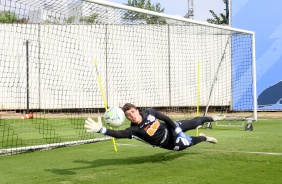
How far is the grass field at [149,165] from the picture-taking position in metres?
6.67

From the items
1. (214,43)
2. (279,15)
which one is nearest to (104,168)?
(214,43)

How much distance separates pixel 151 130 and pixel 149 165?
25.5 inches

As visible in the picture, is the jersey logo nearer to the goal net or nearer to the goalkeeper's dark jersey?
the goalkeeper's dark jersey

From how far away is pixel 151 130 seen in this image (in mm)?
7918

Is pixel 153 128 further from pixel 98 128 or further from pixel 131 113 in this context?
pixel 98 128

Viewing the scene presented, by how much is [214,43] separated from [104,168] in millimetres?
14924

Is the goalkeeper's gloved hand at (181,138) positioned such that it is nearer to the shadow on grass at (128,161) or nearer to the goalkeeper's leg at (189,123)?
the goalkeeper's leg at (189,123)

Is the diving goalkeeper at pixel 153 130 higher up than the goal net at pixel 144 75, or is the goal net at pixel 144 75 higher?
the goal net at pixel 144 75

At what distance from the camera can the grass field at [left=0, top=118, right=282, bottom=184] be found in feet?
21.9

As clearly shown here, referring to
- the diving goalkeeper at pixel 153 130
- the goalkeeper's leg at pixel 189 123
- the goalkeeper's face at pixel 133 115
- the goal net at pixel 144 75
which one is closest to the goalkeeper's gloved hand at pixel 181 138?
the diving goalkeeper at pixel 153 130

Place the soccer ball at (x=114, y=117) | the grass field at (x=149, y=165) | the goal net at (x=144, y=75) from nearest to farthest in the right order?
the grass field at (x=149, y=165) < the soccer ball at (x=114, y=117) < the goal net at (x=144, y=75)

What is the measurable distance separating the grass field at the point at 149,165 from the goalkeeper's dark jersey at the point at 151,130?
1.57 feet

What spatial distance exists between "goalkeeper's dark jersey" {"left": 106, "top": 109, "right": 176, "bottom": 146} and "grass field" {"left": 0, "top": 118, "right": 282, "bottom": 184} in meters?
0.48

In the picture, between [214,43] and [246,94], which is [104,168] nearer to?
[214,43]
